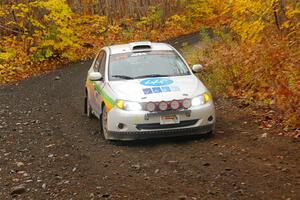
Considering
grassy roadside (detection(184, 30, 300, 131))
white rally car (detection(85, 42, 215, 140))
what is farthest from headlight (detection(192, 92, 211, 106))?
grassy roadside (detection(184, 30, 300, 131))

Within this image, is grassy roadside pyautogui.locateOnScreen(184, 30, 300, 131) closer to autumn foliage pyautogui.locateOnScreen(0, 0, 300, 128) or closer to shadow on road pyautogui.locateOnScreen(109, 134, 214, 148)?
autumn foliage pyautogui.locateOnScreen(0, 0, 300, 128)

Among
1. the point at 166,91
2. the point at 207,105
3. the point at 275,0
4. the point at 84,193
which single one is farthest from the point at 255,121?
the point at 84,193

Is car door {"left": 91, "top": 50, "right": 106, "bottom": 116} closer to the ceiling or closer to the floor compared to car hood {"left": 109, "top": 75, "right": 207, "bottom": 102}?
closer to the floor

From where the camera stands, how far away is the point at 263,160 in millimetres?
7590

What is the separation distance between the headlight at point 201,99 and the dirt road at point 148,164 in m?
0.69

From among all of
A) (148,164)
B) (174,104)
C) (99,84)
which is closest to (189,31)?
(99,84)

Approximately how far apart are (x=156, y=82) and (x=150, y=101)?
0.75 meters

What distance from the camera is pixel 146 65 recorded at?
10.2 metres

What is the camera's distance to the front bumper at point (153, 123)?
28.8 feet

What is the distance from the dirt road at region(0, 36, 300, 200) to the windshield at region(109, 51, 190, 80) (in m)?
1.35

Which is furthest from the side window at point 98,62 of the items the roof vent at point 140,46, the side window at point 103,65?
the roof vent at point 140,46

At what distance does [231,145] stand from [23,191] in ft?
11.7

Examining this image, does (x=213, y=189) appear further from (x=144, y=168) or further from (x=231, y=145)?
(x=231, y=145)

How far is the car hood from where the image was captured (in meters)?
8.91
